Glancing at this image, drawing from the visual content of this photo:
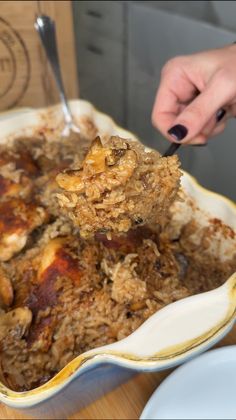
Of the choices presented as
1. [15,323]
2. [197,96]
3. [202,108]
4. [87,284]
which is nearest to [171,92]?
[197,96]

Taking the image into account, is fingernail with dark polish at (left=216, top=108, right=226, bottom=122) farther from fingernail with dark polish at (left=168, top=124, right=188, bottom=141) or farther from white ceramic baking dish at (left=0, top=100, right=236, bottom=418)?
→ white ceramic baking dish at (left=0, top=100, right=236, bottom=418)

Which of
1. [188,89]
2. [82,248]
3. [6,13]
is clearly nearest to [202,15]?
[188,89]

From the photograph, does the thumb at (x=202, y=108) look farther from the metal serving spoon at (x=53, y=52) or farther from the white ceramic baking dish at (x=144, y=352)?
the metal serving spoon at (x=53, y=52)

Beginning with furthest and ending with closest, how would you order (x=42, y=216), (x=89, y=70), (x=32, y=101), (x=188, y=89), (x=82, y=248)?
(x=89, y=70) < (x=32, y=101) < (x=188, y=89) < (x=42, y=216) < (x=82, y=248)

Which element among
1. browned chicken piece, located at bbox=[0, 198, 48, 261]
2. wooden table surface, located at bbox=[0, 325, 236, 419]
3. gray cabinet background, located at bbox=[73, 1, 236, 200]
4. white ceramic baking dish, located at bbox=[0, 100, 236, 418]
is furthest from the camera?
gray cabinet background, located at bbox=[73, 1, 236, 200]

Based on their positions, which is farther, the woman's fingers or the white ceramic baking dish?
the woman's fingers

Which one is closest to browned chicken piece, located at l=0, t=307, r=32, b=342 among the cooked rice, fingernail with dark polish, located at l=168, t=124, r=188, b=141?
the cooked rice

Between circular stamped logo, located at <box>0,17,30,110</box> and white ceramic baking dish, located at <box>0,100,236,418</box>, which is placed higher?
circular stamped logo, located at <box>0,17,30,110</box>

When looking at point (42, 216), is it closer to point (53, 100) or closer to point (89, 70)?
point (53, 100)
